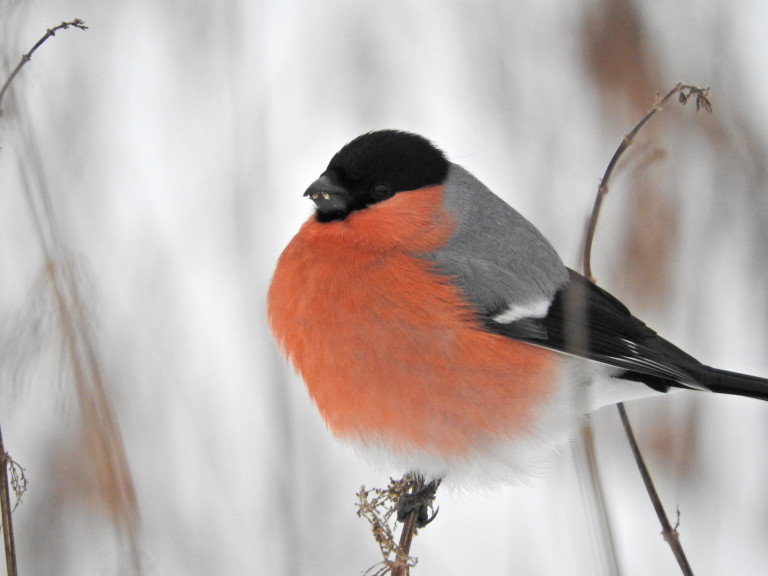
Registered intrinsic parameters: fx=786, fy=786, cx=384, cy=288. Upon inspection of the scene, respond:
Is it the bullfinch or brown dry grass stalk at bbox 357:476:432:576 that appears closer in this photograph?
brown dry grass stalk at bbox 357:476:432:576

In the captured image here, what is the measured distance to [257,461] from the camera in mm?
2244

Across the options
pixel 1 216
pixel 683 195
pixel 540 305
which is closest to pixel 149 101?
pixel 1 216

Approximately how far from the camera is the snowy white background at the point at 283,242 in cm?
174

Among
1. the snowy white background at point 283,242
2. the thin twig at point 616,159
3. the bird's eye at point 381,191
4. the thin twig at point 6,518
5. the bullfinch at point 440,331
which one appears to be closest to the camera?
the thin twig at point 6,518

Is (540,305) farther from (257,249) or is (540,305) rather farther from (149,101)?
(149,101)

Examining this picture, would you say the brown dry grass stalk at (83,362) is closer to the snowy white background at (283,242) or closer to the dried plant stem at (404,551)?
the snowy white background at (283,242)

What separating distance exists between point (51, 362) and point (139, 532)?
452mm

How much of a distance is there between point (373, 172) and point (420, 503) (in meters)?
0.86

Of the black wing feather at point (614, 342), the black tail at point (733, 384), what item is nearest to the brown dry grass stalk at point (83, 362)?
the black wing feather at point (614, 342)

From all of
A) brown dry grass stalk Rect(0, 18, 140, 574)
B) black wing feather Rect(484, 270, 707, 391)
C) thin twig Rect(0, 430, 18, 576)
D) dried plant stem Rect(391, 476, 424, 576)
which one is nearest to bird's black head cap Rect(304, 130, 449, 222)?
black wing feather Rect(484, 270, 707, 391)

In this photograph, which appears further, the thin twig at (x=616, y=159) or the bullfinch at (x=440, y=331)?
the bullfinch at (x=440, y=331)

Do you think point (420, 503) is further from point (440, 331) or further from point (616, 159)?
point (616, 159)

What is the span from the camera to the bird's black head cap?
2008 mm

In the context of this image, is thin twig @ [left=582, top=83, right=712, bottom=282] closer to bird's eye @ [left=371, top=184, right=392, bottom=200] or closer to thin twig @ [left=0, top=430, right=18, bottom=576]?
bird's eye @ [left=371, top=184, right=392, bottom=200]
